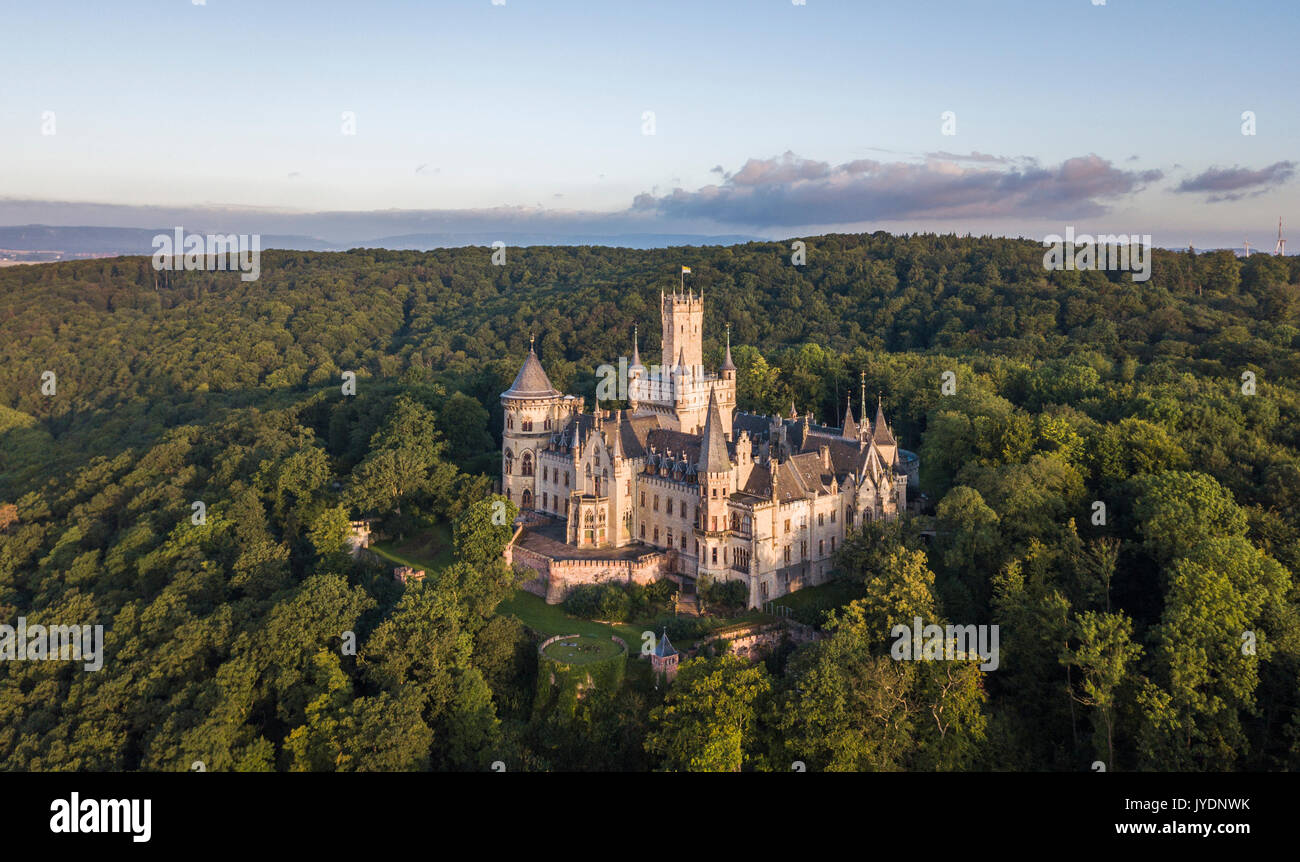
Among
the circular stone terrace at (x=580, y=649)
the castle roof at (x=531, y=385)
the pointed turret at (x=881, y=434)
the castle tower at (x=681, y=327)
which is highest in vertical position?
the castle tower at (x=681, y=327)

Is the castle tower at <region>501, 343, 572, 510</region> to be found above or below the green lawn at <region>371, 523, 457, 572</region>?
above

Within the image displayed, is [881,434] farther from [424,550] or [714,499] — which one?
[424,550]

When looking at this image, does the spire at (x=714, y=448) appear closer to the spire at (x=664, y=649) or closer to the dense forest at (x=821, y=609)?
the dense forest at (x=821, y=609)

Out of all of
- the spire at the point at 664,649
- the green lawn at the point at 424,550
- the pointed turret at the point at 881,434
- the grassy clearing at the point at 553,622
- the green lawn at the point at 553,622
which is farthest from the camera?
the pointed turret at the point at 881,434

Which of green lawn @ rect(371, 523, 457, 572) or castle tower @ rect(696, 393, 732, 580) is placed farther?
green lawn @ rect(371, 523, 457, 572)

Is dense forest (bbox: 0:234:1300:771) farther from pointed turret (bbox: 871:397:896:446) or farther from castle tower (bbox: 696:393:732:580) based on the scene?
castle tower (bbox: 696:393:732:580)

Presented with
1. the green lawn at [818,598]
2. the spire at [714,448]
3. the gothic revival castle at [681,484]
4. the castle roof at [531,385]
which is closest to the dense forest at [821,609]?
the green lawn at [818,598]

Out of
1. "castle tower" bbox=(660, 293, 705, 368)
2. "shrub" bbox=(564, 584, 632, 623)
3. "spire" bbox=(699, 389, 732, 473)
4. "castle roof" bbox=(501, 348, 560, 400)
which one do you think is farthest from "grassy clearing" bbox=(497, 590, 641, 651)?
"castle tower" bbox=(660, 293, 705, 368)
